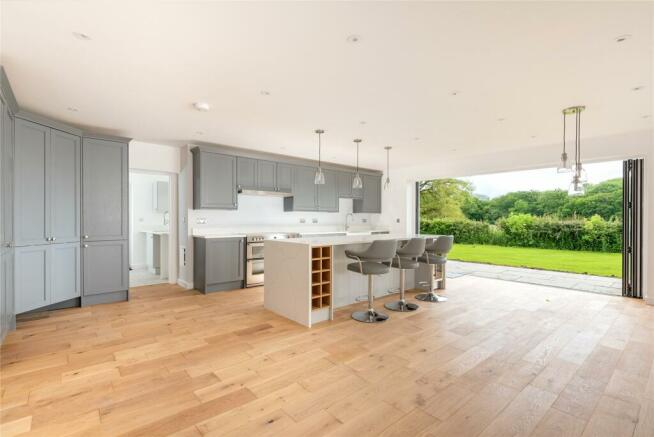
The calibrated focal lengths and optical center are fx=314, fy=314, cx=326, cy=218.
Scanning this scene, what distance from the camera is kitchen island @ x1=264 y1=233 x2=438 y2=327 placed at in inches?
137

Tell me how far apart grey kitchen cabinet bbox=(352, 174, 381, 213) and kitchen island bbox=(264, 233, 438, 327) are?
3.45m

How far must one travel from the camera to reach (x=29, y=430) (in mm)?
1763

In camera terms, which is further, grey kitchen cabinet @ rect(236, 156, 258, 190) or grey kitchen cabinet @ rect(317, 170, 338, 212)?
grey kitchen cabinet @ rect(317, 170, 338, 212)

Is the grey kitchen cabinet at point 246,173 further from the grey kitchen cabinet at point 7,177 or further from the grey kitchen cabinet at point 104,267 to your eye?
the grey kitchen cabinet at point 7,177

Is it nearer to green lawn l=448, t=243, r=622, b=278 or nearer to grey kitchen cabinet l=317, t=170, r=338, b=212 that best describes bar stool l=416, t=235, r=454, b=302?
grey kitchen cabinet l=317, t=170, r=338, b=212

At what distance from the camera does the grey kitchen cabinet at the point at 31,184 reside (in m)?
3.25

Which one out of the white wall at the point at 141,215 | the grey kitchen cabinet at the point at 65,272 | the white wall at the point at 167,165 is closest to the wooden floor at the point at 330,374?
the grey kitchen cabinet at the point at 65,272

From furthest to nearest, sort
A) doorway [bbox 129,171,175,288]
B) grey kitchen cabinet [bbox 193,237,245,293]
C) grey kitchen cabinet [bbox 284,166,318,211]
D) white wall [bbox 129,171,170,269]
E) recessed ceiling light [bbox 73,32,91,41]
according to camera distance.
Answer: white wall [bbox 129,171,170,269] < doorway [bbox 129,171,175,288] < grey kitchen cabinet [bbox 284,166,318,211] < grey kitchen cabinet [bbox 193,237,245,293] < recessed ceiling light [bbox 73,32,91,41]

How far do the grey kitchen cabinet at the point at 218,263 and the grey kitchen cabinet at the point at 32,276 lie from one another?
1821 millimetres

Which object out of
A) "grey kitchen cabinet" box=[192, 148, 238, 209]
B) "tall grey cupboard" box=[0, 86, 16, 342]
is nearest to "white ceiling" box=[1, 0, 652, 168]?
"tall grey cupboard" box=[0, 86, 16, 342]

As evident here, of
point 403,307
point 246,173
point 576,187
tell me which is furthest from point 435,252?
point 246,173

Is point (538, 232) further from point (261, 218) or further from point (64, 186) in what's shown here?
point (64, 186)

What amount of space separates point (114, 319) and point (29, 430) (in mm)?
2074

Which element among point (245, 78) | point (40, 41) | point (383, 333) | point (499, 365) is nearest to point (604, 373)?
point (499, 365)
